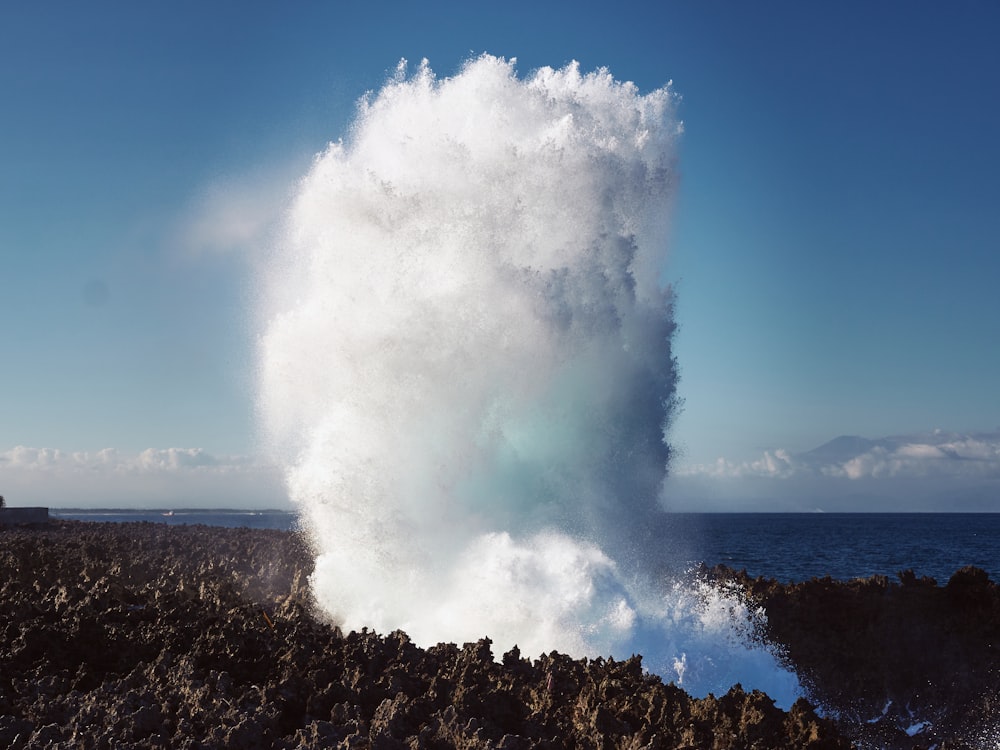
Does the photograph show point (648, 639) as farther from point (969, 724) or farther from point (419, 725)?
point (419, 725)

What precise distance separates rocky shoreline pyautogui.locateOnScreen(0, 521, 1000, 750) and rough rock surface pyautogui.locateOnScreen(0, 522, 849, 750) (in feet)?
0.09

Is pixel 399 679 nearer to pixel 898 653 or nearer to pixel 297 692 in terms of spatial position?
pixel 297 692

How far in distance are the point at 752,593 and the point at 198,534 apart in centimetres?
2724

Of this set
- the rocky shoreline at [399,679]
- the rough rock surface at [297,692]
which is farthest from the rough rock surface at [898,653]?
the rough rock surface at [297,692]

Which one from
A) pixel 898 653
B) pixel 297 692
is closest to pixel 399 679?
pixel 297 692

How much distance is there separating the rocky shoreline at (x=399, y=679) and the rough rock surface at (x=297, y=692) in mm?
27

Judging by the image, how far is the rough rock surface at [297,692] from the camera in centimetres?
938

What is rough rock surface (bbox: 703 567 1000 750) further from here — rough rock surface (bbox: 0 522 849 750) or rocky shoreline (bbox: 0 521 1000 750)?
rough rock surface (bbox: 0 522 849 750)

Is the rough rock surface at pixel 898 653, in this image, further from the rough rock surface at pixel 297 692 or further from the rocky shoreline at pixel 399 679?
the rough rock surface at pixel 297 692

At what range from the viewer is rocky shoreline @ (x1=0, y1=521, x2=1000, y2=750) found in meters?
9.50

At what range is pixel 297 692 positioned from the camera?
10734 mm

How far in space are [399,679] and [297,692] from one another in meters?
1.34

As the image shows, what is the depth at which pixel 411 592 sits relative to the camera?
19531 mm

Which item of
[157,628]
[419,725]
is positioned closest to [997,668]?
[419,725]
